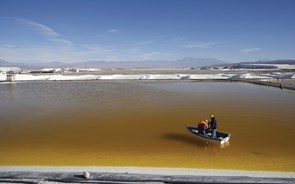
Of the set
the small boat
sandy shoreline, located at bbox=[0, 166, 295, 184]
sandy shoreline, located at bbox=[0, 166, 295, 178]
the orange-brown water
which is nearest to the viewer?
sandy shoreline, located at bbox=[0, 166, 295, 184]

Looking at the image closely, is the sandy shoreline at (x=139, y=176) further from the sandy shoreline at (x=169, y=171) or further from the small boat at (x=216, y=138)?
the small boat at (x=216, y=138)

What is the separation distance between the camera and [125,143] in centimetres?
1090

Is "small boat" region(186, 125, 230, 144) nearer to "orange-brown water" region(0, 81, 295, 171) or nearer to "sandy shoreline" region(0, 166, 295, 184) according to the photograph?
"orange-brown water" region(0, 81, 295, 171)

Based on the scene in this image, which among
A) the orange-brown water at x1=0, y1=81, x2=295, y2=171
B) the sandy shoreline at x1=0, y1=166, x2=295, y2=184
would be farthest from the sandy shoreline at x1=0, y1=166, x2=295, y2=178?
the orange-brown water at x1=0, y1=81, x2=295, y2=171

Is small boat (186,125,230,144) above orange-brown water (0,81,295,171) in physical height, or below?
above

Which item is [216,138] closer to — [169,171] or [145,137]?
[145,137]

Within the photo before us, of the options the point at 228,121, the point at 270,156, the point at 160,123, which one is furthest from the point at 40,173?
the point at 228,121

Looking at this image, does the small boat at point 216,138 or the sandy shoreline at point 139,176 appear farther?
the small boat at point 216,138

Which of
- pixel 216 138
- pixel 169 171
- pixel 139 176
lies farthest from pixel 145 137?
pixel 139 176

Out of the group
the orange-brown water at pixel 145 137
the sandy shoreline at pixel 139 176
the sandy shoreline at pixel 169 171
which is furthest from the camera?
the orange-brown water at pixel 145 137

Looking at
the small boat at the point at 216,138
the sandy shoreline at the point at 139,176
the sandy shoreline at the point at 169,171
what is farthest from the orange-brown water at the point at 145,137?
the sandy shoreline at the point at 139,176

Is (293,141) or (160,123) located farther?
(160,123)

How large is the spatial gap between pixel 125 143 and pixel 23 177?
14.5 feet

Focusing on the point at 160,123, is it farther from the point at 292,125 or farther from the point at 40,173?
the point at 40,173
